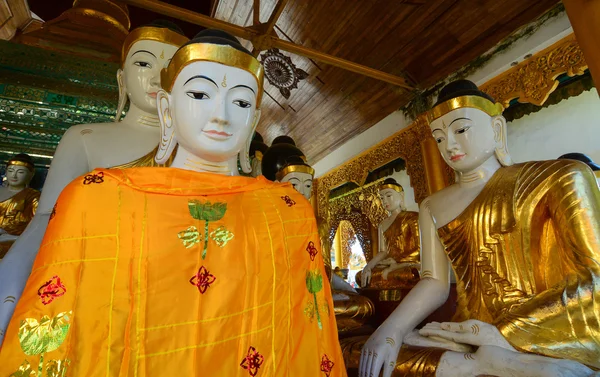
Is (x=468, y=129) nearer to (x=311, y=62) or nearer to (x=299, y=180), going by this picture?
(x=299, y=180)

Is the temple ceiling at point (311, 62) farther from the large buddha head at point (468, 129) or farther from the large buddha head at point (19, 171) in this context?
the large buddha head at point (468, 129)

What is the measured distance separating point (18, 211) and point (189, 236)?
2378 mm

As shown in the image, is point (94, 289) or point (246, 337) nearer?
point (94, 289)

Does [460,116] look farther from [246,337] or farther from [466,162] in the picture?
[246,337]

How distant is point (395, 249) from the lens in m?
4.43

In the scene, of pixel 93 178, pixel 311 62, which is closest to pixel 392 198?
pixel 311 62

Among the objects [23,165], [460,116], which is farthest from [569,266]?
[23,165]

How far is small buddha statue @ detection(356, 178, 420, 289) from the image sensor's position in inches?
152

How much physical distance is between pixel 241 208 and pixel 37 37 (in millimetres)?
2668

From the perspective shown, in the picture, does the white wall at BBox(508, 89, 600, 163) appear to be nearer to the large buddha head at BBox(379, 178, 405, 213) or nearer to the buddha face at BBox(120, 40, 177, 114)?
the large buddha head at BBox(379, 178, 405, 213)

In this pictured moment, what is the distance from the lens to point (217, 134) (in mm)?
1191

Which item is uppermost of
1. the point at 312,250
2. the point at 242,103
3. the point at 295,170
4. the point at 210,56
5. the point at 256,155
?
the point at 256,155

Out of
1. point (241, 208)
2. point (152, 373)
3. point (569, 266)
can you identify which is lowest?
point (152, 373)

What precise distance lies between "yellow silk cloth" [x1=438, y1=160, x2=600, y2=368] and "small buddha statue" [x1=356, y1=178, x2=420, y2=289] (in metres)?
2.20
